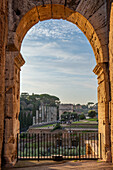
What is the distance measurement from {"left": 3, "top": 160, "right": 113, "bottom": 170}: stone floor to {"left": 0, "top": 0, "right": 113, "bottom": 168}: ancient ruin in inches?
9.8

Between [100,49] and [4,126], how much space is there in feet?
11.0

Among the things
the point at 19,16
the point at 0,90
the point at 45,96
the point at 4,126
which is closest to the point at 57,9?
the point at 19,16

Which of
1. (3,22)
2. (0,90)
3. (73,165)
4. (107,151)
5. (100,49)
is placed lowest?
(73,165)

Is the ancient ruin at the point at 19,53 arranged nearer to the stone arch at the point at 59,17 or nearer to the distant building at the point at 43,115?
the stone arch at the point at 59,17

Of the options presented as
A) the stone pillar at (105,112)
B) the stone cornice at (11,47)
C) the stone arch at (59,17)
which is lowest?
A: the stone pillar at (105,112)

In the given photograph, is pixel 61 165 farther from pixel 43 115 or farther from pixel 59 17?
pixel 43 115

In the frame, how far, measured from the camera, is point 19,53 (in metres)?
4.82

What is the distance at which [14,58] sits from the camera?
467cm

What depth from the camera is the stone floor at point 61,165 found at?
4340 millimetres

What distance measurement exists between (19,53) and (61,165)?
10.8 ft

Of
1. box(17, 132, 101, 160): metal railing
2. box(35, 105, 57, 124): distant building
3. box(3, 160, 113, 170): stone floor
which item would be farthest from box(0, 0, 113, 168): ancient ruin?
box(35, 105, 57, 124): distant building

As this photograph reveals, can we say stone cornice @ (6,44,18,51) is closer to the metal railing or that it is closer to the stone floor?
the metal railing

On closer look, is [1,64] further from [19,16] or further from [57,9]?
[57,9]

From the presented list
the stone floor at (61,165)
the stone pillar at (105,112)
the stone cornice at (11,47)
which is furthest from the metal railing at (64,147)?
the stone cornice at (11,47)
